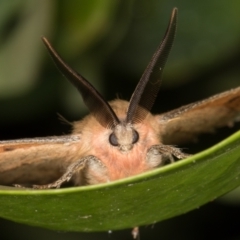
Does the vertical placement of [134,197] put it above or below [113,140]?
below

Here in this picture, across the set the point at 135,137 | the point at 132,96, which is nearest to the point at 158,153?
the point at 135,137

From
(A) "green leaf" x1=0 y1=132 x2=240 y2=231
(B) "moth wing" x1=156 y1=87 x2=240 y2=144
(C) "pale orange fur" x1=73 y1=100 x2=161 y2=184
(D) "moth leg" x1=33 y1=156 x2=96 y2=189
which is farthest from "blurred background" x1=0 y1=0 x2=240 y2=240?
(A) "green leaf" x1=0 y1=132 x2=240 y2=231

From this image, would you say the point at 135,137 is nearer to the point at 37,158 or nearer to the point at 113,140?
the point at 113,140

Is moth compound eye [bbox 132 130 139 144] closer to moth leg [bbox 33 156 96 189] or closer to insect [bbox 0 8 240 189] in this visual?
insect [bbox 0 8 240 189]

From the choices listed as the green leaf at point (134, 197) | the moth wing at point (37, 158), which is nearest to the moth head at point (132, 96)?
the moth wing at point (37, 158)

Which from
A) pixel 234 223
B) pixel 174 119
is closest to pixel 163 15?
pixel 174 119

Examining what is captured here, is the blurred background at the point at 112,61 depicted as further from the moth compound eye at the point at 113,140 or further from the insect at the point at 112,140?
the moth compound eye at the point at 113,140
